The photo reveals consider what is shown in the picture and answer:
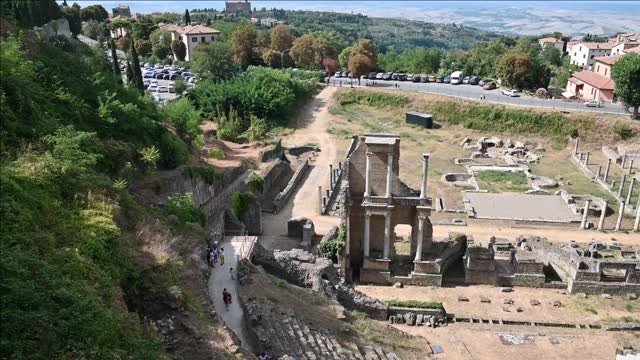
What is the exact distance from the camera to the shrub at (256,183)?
38.8 m

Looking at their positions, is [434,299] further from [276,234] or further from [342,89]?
[342,89]

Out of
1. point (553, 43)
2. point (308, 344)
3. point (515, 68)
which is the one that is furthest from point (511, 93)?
point (553, 43)

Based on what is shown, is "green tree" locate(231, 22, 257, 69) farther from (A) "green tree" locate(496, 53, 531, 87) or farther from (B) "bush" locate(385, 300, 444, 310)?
(B) "bush" locate(385, 300, 444, 310)

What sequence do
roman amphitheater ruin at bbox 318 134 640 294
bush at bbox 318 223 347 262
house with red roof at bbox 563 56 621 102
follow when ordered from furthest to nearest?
1. house with red roof at bbox 563 56 621 102
2. bush at bbox 318 223 347 262
3. roman amphitheater ruin at bbox 318 134 640 294

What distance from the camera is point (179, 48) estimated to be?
94.8m

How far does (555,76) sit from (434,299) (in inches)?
2905

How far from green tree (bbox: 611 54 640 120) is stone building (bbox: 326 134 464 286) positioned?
110 ft

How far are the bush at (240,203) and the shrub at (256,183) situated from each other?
3.54 meters

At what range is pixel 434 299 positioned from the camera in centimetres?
2909

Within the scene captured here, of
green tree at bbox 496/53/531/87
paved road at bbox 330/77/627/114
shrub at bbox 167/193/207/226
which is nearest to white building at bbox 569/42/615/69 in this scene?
green tree at bbox 496/53/531/87

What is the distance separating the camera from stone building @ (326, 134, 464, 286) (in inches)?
1188

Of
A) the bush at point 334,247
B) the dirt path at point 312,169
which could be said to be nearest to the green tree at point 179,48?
the dirt path at point 312,169

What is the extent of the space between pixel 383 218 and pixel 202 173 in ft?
40.0

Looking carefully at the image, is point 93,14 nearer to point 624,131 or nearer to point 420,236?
point 624,131
